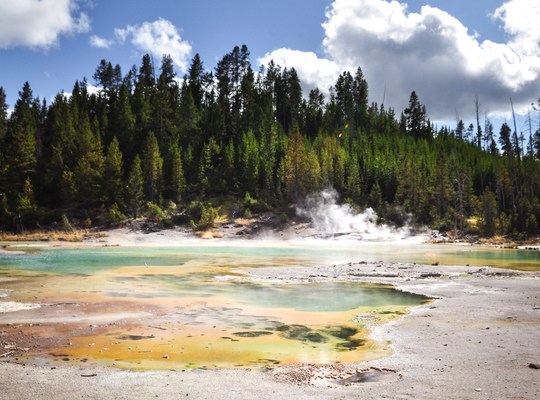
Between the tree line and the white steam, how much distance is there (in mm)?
2118

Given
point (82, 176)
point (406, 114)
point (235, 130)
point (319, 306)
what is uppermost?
point (406, 114)

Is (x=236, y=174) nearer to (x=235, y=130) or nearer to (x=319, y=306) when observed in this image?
(x=235, y=130)

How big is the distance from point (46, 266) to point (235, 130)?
215 ft

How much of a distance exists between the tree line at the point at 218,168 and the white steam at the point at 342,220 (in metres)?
2.12

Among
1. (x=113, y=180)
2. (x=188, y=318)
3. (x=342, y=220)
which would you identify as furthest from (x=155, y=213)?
(x=188, y=318)

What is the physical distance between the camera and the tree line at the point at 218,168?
6731 cm

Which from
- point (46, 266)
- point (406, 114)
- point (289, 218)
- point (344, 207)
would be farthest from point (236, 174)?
point (406, 114)

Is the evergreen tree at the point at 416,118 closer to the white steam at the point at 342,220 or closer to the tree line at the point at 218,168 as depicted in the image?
the tree line at the point at 218,168

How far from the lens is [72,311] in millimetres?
15031

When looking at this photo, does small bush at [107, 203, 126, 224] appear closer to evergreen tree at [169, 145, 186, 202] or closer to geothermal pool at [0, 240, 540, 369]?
evergreen tree at [169, 145, 186, 202]

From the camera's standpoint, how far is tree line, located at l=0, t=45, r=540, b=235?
6731 cm

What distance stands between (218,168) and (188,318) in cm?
6774

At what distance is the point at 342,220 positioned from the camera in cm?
6819

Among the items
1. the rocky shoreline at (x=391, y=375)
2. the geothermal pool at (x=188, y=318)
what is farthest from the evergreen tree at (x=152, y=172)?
the rocky shoreline at (x=391, y=375)
